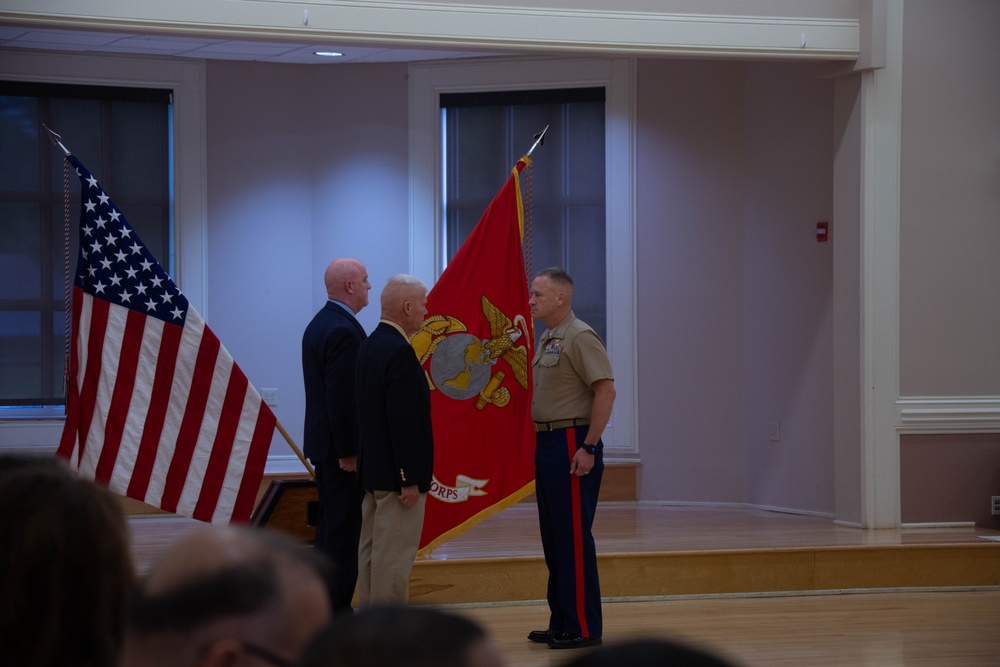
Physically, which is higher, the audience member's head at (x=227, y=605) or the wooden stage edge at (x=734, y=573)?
the audience member's head at (x=227, y=605)

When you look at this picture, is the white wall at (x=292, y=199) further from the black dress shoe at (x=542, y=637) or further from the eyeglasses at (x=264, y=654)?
the eyeglasses at (x=264, y=654)

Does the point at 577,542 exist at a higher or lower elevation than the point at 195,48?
lower

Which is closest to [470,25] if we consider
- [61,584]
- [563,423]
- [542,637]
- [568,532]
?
[563,423]

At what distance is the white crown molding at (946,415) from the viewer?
620 centimetres

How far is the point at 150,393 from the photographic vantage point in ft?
16.1

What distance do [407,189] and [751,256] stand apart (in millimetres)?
2394

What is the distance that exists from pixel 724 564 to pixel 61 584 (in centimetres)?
482

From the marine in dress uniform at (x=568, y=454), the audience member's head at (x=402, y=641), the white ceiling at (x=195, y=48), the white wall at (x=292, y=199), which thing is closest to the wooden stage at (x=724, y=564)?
the marine in dress uniform at (x=568, y=454)

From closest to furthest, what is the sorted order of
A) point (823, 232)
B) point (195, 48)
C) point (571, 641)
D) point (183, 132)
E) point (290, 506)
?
point (571, 641)
point (290, 506)
point (823, 232)
point (195, 48)
point (183, 132)

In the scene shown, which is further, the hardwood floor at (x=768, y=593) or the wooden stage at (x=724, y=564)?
the wooden stage at (x=724, y=564)

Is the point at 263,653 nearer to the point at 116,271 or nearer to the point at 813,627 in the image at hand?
the point at 813,627

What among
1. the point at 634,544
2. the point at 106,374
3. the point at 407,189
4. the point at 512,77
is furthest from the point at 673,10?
the point at 106,374

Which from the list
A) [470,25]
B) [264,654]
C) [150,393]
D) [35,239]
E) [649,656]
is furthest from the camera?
[35,239]

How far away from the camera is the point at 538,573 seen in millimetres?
5227
